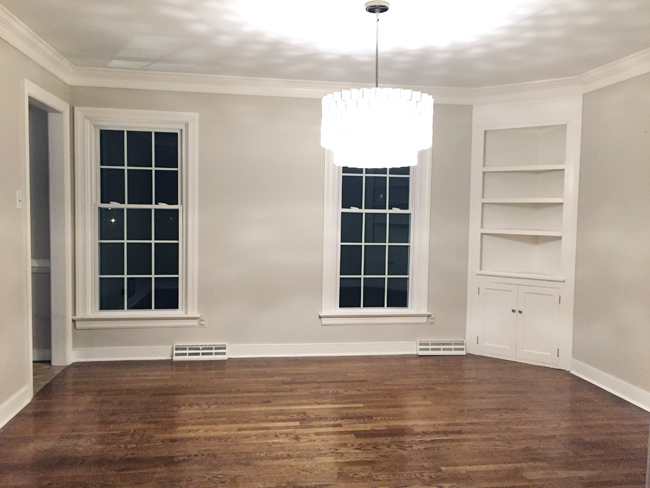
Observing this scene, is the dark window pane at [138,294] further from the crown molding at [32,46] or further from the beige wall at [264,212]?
the crown molding at [32,46]

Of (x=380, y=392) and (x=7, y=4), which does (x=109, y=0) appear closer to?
(x=7, y=4)

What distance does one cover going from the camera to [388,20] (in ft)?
11.0

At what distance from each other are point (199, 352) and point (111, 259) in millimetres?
1258

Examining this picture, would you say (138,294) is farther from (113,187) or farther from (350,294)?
(350,294)

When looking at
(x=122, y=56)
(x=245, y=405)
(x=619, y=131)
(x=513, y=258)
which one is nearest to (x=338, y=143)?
(x=245, y=405)

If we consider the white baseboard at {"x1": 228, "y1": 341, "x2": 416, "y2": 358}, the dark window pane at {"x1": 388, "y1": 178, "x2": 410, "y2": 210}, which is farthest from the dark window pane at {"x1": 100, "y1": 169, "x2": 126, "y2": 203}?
the dark window pane at {"x1": 388, "y1": 178, "x2": 410, "y2": 210}

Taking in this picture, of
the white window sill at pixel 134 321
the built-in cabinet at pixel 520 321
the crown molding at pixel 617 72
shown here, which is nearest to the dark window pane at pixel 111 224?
the white window sill at pixel 134 321

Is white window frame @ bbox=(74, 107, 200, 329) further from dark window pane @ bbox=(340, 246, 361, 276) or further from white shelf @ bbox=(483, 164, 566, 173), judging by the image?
white shelf @ bbox=(483, 164, 566, 173)

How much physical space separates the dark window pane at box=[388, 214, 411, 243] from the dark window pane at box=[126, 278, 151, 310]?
8.22ft

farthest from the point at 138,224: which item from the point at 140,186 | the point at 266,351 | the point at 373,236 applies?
the point at 373,236

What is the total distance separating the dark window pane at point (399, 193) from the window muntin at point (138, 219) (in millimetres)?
2153

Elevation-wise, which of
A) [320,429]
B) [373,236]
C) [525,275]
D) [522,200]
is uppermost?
[522,200]

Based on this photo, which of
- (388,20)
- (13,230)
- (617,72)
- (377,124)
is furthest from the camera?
(617,72)

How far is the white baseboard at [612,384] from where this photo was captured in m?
3.94
